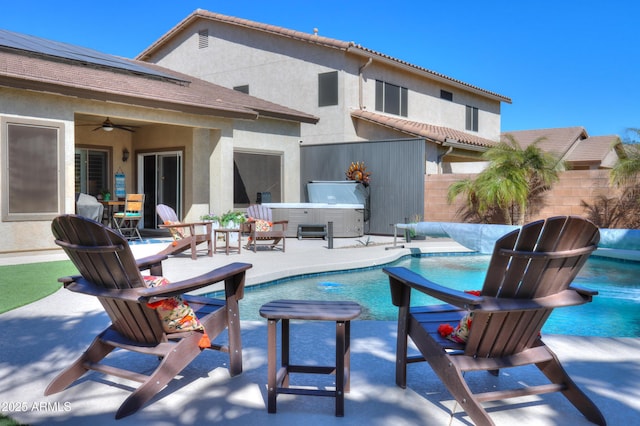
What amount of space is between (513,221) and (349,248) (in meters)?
4.99

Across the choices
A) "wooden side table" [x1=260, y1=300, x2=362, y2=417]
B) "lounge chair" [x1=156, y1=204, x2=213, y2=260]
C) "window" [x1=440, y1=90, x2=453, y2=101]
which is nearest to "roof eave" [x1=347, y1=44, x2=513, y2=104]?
"window" [x1=440, y1=90, x2=453, y2=101]

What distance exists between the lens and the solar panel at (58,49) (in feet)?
37.1

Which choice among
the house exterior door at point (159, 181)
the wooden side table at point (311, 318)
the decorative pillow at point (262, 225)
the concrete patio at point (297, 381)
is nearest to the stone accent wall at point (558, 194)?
the decorative pillow at point (262, 225)

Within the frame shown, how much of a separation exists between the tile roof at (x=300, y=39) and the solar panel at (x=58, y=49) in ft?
17.6

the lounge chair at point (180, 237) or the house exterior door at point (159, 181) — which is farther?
the house exterior door at point (159, 181)

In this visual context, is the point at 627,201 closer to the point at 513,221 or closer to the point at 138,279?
the point at 513,221

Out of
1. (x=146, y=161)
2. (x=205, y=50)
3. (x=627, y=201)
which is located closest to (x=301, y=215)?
(x=146, y=161)

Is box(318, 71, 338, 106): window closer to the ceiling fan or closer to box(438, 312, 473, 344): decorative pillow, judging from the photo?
the ceiling fan

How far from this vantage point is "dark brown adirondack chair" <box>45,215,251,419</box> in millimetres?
2877

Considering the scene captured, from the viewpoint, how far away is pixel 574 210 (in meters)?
13.2

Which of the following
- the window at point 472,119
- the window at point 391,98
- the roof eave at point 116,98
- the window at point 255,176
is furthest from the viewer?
the window at point 472,119

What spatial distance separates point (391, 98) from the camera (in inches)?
727

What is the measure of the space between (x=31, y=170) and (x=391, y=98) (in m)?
12.0

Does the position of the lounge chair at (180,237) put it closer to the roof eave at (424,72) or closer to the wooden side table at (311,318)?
the wooden side table at (311,318)
